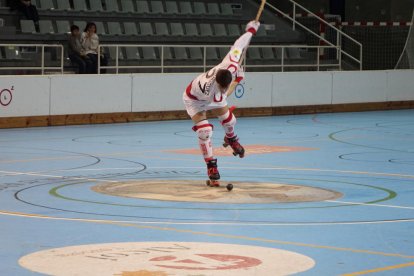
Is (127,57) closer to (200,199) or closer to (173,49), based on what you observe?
(173,49)

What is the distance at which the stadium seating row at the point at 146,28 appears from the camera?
1135 inches

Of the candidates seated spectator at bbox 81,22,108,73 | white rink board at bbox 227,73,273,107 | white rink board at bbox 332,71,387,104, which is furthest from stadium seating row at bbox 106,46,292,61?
white rink board at bbox 332,71,387,104

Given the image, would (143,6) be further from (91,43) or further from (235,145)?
(235,145)

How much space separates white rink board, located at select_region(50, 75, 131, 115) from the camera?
2445cm

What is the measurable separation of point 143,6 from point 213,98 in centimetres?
1870

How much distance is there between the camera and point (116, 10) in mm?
31344

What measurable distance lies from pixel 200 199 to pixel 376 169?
15.4 feet

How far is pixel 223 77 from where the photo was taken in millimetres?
13664

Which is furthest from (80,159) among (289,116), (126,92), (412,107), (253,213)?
(412,107)

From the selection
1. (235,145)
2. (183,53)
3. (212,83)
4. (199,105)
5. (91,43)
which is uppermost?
(91,43)

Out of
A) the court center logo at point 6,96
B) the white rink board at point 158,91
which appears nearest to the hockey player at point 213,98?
the court center logo at point 6,96

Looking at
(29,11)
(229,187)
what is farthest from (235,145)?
(29,11)

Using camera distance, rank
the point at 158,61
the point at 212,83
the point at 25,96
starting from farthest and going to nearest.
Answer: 1. the point at 158,61
2. the point at 25,96
3. the point at 212,83

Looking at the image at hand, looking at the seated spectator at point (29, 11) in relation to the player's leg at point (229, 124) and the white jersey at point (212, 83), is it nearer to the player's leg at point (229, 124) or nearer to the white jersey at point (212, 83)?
the white jersey at point (212, 83)
